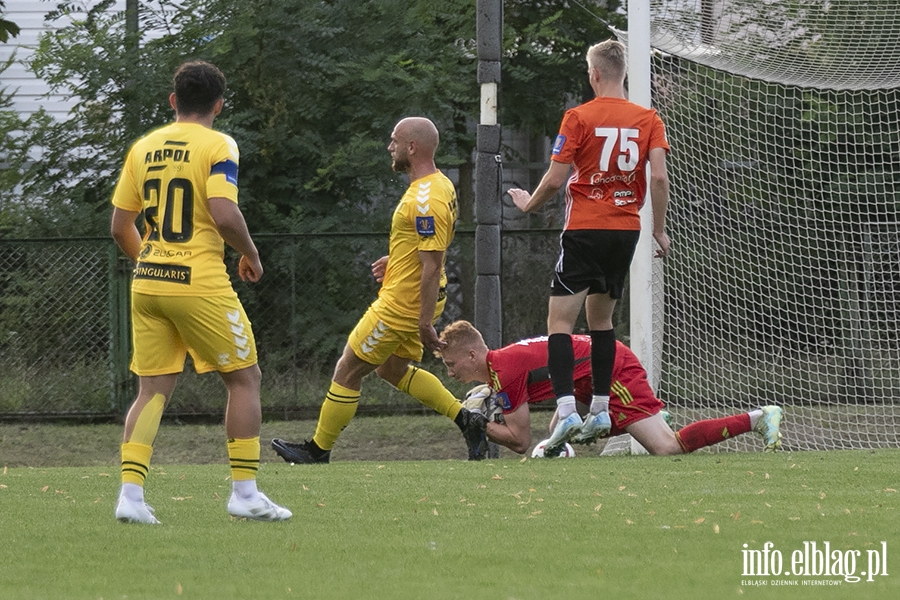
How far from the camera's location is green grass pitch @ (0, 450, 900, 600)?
127 inches

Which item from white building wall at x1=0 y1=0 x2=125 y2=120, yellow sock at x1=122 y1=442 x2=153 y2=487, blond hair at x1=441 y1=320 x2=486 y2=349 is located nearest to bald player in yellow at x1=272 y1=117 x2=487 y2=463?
blond hair at x1=441 y1=320 x2=486 y2=349

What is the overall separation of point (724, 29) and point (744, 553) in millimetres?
6210

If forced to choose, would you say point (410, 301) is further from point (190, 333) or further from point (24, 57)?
point (24, 57)

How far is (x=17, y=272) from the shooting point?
12.1m

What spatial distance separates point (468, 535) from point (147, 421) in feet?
4.35

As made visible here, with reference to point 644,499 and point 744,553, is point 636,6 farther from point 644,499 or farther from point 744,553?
point 744,553

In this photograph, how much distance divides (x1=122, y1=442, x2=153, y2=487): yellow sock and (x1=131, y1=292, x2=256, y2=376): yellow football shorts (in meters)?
0.28

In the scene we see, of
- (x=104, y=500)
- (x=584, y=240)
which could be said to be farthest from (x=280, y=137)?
(x=104, y=500)

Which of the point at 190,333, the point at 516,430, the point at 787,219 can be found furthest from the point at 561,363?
the point at 787,219

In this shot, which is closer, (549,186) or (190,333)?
(190,333)

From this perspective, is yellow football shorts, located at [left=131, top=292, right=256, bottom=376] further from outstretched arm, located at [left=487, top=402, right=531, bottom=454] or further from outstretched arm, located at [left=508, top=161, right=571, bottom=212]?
outstretched arm, located at [left=487, top=402, right=531, bottom=454]

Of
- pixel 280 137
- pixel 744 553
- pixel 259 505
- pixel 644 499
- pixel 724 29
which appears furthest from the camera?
pixel 280 137

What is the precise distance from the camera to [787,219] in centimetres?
1039

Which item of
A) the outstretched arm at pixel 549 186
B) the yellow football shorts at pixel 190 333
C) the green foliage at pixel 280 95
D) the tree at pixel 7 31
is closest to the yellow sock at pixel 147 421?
the yellow football shorts at pixel 190 333
